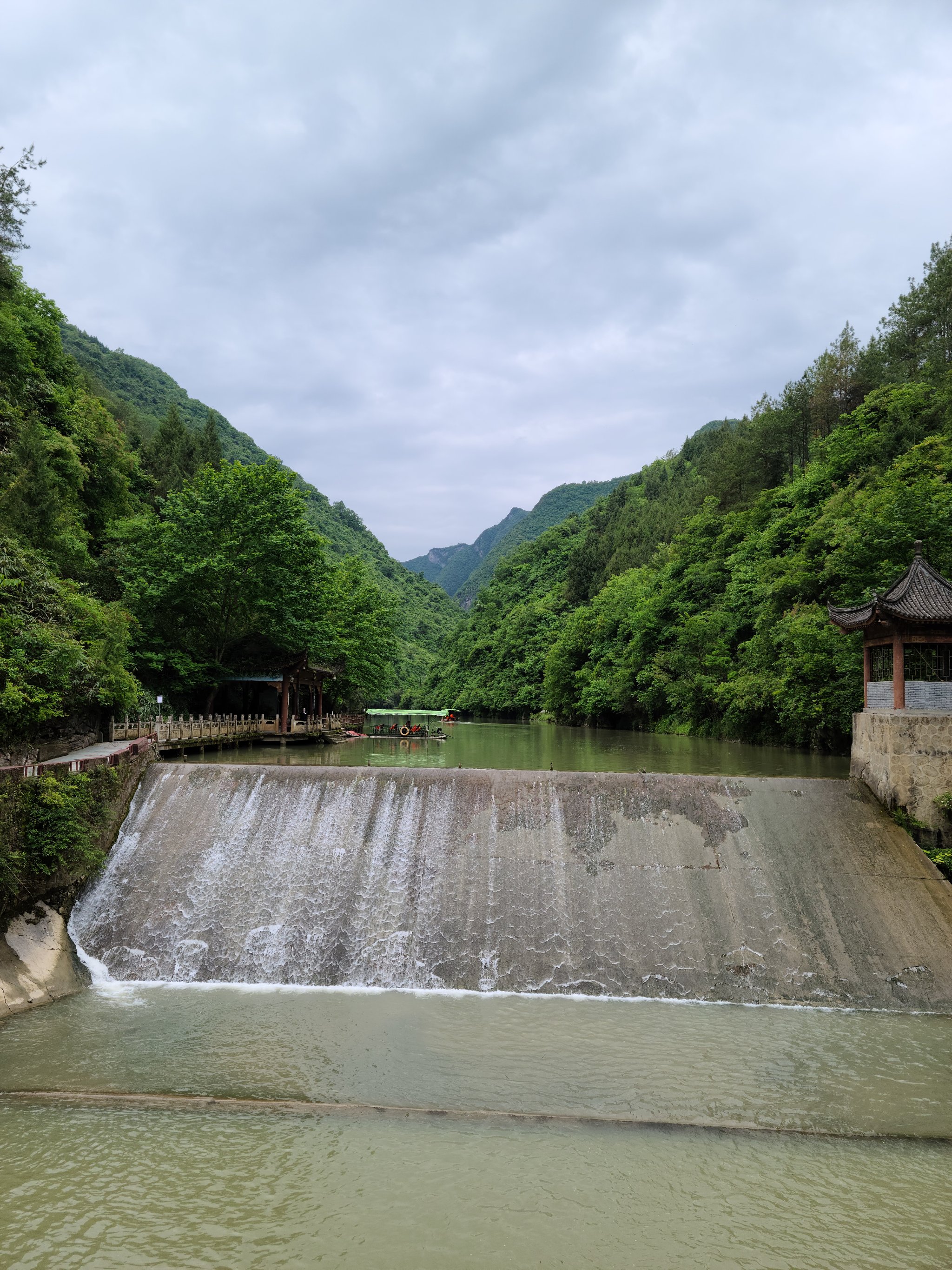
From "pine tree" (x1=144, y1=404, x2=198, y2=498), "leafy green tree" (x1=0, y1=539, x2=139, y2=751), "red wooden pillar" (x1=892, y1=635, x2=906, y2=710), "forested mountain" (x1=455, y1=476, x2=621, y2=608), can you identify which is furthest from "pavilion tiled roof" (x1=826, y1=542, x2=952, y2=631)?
"forested mountain" (x1=455, y1=476, x2=621, y2=608)

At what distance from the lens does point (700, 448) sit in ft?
336

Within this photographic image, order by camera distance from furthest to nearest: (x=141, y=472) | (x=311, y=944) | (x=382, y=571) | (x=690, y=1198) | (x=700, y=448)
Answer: (x=382, y=571), (x=700, y=448), (x=141, y=472), (x=311, y=944), (x=690, y=1198)

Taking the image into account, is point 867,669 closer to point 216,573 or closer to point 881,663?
point 881,663

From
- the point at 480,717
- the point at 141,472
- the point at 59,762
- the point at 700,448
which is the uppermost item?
the point at 700,448

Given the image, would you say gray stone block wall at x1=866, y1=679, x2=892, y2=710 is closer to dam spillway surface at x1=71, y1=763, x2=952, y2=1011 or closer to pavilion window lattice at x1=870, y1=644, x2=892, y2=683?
pavilion window lattice at x1=870, y1=644, x2=892, y2=683

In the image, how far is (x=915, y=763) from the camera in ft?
42.5

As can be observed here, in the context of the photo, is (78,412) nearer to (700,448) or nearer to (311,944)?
(311,944)

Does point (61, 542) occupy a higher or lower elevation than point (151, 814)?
higher

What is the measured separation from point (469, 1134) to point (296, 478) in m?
67.0

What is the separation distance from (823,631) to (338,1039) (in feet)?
73.1

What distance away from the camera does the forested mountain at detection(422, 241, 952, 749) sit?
25.5m

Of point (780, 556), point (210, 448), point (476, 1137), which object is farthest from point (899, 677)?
point (210, 448)

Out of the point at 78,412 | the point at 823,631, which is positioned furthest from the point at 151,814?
the point at 78,412

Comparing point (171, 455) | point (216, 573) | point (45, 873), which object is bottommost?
point (45, 873)
